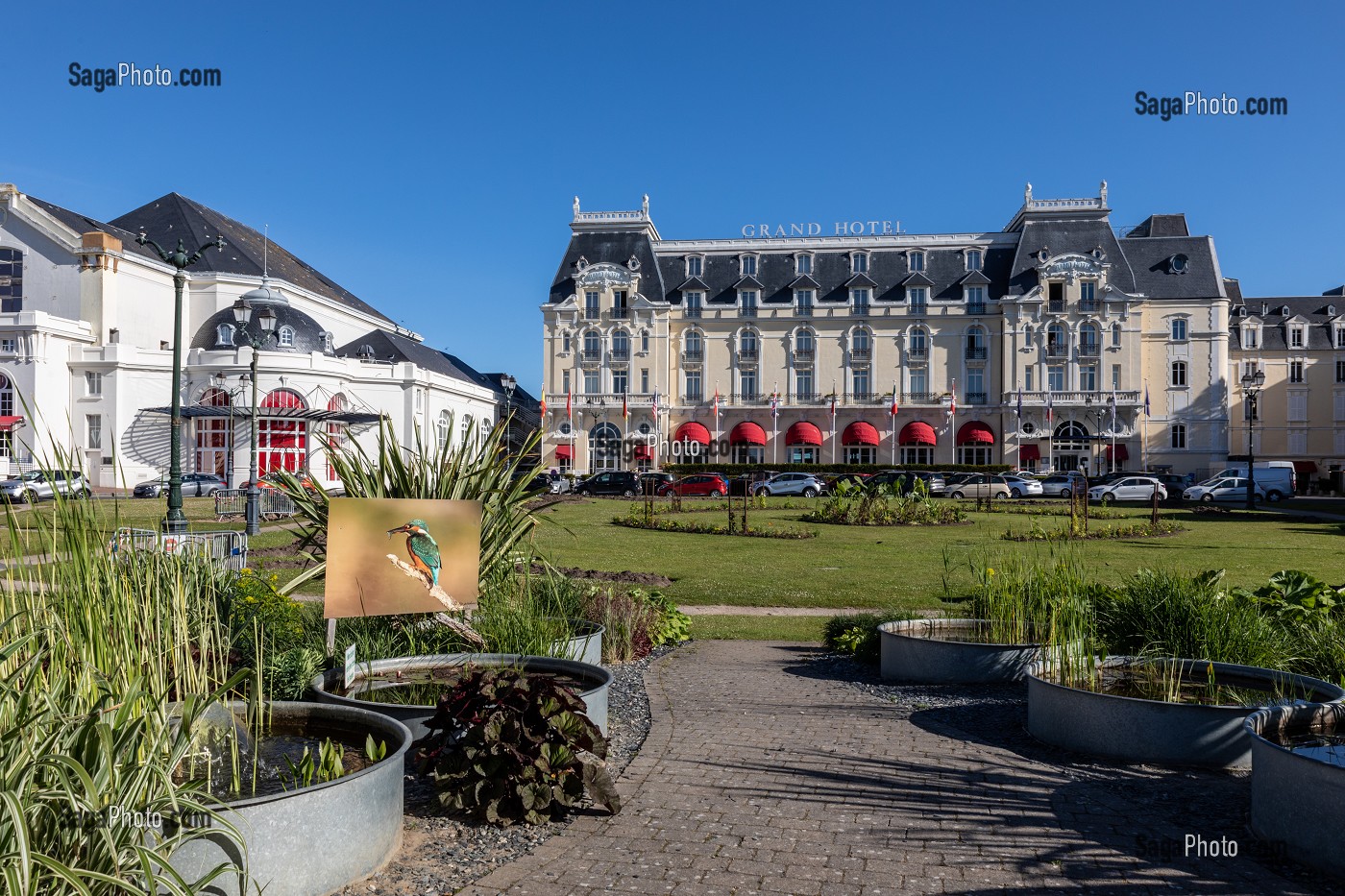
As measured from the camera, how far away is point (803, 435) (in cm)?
6506

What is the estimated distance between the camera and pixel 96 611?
14.7 feet

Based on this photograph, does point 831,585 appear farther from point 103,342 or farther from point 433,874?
point 103,342

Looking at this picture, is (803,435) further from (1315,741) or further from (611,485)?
(1315,741)

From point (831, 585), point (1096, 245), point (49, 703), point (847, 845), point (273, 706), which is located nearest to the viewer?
point (49, 703)

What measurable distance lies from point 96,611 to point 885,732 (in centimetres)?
517

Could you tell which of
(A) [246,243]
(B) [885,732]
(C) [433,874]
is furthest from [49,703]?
(A) [246,243]

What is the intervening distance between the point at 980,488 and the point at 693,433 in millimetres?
25489

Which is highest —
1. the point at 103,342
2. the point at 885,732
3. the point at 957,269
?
the point at 957,269

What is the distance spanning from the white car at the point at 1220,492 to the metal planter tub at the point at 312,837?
4660 cm

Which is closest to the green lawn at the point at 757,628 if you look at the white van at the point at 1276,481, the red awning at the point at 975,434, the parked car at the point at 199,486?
the parked car at the point at 199,486

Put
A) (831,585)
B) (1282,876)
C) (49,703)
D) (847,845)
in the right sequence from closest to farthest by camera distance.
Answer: (49,703) → (1282,876) → (847,845) → (831,585)

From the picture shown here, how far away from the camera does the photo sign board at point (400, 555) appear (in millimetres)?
6672

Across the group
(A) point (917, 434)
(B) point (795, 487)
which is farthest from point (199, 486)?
(A) point (917, 434)

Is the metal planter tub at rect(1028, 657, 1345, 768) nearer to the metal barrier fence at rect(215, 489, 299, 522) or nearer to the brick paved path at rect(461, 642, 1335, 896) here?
the brick paved path at rect(461, 642, 1335, 896)
